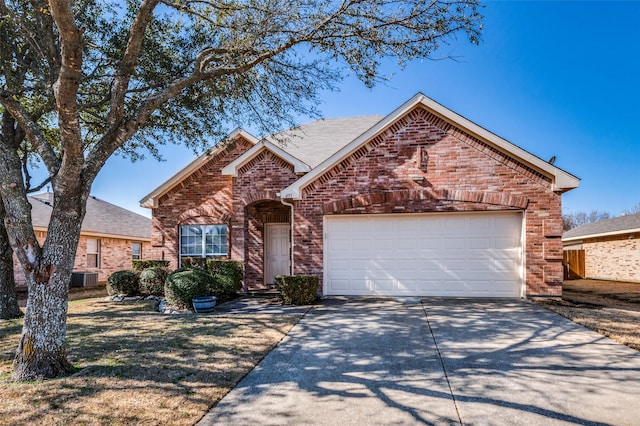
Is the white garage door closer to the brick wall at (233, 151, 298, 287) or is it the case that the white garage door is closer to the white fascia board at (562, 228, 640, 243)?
the brick wall at (233, 151, 298, 287)

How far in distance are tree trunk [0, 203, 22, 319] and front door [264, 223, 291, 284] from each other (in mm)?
7158

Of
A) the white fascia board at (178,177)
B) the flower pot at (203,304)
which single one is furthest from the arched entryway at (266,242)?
the flower pot at (203,304)

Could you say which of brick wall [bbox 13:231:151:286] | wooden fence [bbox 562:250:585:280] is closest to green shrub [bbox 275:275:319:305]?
brick wall [bbox 13:231:151:286]

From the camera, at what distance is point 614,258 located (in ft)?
62.8

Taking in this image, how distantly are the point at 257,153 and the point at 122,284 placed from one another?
20.4 ft

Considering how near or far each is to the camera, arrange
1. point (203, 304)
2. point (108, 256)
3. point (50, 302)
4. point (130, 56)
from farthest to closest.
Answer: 1. point (108, 256)
2. point (203, 304)
3. point (130, 56)
4. point (50, 302)

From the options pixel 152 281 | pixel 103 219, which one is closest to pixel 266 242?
pixel 152 281

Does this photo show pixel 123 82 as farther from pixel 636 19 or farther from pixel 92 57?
pixel 636 19

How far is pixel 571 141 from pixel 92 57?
23.4 m

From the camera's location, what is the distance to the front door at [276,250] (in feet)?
44.5

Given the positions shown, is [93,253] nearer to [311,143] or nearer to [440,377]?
[311,143]

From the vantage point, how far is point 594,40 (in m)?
12.2

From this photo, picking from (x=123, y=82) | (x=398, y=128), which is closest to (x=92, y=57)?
(x=123, y=82)

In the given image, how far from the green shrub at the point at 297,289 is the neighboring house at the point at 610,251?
53.6ft
